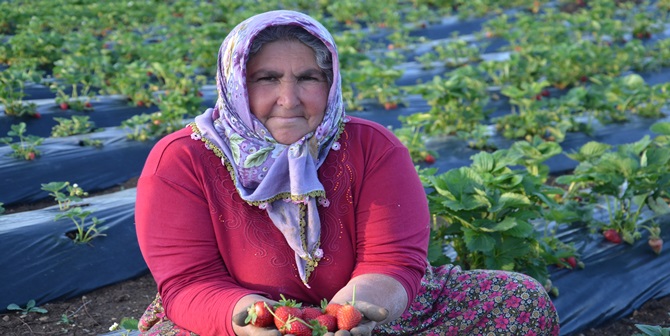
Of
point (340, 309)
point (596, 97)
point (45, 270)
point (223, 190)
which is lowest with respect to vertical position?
point (596, 97)

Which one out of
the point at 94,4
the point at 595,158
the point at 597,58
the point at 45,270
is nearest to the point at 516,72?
the point at 597,58

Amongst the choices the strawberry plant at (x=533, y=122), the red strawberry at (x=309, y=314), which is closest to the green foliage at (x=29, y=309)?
the red strawberry at (x=309, y=314)

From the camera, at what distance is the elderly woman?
2264mm

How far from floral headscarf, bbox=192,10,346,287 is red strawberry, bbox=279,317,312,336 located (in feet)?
1.26

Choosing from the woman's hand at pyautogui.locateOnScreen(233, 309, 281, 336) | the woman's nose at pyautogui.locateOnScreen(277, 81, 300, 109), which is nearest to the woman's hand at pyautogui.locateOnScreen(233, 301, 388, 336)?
the woman's hand at pyautogui.locateOnScreen(233, 309, 281, 336)

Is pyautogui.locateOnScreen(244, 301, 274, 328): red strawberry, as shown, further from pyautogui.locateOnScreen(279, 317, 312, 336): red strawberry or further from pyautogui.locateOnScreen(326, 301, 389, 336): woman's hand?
pyautogui.locateOnScreen(326, 301, 389, 336): woman's hand

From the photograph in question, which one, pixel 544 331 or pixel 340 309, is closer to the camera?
pixel 340 309

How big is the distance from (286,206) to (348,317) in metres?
0.49

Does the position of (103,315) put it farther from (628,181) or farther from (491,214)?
(628,181)

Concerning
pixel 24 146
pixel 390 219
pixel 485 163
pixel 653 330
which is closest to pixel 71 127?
pixel 24 146

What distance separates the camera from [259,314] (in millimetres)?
1992

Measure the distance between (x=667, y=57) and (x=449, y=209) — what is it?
21.4ft

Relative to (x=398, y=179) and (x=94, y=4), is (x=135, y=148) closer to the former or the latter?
(x=398, y=179)

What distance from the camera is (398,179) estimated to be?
2.41 meters
